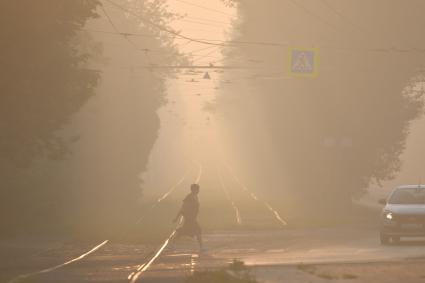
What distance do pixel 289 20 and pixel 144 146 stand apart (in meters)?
17.6

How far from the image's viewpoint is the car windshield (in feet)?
116

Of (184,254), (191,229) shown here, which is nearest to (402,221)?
(191,229)

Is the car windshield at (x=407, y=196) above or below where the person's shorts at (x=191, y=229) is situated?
above

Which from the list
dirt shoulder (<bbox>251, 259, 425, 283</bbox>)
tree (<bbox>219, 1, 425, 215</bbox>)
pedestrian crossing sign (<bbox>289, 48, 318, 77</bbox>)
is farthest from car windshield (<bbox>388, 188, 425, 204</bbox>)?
tree (<bbox>219, 1, 425, 215</bbox>)

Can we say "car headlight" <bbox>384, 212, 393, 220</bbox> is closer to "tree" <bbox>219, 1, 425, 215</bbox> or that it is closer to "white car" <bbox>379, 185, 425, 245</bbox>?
"white car" <bbox>379, 185, 425, 245</bbox>

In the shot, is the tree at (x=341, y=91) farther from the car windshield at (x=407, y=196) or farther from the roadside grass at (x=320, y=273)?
the roadside grass at (x=320, y=273)

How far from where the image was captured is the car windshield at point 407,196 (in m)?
35.3

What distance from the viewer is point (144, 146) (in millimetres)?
77438

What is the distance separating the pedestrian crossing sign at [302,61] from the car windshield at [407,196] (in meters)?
10.8

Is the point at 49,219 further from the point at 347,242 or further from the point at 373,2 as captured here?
the point at 373,2

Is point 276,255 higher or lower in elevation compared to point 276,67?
lower

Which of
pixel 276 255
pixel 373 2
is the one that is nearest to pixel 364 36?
pixel 373 2

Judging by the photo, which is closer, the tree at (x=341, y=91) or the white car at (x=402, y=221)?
the white car at (x=402, y=221)

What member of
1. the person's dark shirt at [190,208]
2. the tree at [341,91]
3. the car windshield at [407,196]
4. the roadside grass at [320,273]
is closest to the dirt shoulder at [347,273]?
the roadside grass at [320,273]
